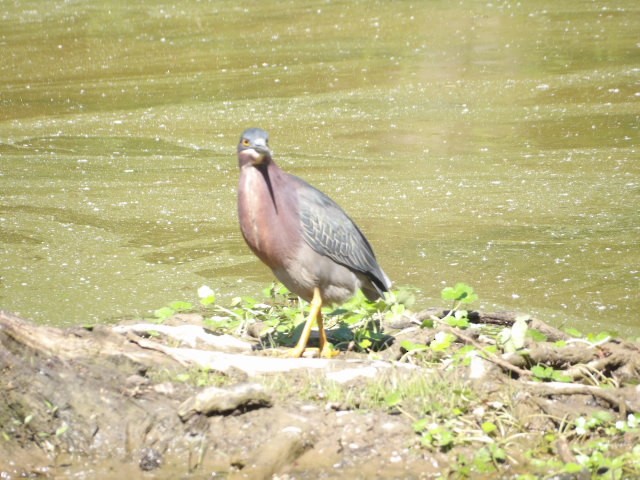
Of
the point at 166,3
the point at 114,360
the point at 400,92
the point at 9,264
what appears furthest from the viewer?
the point at 166,3

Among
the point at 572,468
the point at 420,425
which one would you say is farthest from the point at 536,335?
the point at 572,468

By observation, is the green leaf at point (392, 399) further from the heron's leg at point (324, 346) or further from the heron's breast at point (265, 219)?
the heron's breast at point (265, 219)

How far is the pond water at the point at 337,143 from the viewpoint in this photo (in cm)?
553

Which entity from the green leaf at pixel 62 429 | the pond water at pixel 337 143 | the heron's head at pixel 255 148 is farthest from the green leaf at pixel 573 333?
the green leaf at pixel 62 429

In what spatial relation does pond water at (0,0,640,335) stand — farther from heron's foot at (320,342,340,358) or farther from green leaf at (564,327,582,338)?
heron's foot at (320,342,340,358)

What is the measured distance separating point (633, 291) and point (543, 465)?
1.92m

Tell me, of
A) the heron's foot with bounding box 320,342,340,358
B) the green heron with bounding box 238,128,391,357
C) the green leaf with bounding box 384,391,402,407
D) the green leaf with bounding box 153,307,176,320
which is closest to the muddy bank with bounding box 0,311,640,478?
the green leaf with bounding box 384,391,402,407

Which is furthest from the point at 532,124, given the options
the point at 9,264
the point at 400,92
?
the point at 9,264

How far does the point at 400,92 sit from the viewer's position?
9.34m

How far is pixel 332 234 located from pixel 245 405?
2.56 feet

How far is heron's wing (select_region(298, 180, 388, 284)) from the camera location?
13.3ft

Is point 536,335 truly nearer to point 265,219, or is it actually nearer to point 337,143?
point 265,219

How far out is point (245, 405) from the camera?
3.66 metres

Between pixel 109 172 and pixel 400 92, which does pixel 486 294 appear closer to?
pixel 109 172
